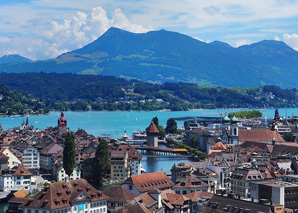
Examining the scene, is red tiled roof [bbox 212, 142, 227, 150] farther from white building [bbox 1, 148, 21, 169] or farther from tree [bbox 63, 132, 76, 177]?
white building [bbox 1, 148, 21, 169]

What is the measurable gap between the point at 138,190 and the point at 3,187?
500 inches

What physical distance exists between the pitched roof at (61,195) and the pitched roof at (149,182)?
495cm

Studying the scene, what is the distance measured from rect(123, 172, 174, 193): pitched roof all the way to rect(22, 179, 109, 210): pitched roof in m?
4.95

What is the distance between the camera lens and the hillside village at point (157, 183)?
101ft

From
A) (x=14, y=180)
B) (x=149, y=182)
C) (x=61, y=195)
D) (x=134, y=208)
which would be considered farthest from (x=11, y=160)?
(x=134, y=208)

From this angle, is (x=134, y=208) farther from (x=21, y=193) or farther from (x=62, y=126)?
(x=62, y=126)

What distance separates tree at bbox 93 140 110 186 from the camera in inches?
1922

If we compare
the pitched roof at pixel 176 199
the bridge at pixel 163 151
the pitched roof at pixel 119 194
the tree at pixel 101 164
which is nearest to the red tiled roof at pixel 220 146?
the bridge at pixel 163 151

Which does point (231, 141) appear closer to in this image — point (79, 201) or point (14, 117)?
point (79, 201)

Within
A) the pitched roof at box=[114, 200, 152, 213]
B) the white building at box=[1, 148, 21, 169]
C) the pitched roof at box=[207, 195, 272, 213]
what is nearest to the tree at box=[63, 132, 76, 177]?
the white building at box=[1, 148, 21, 169]

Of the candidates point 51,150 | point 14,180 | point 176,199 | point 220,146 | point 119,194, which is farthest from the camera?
point 220,146

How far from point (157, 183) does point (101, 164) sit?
1077 cm

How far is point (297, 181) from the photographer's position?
41062 millimetres

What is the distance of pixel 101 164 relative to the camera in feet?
160
